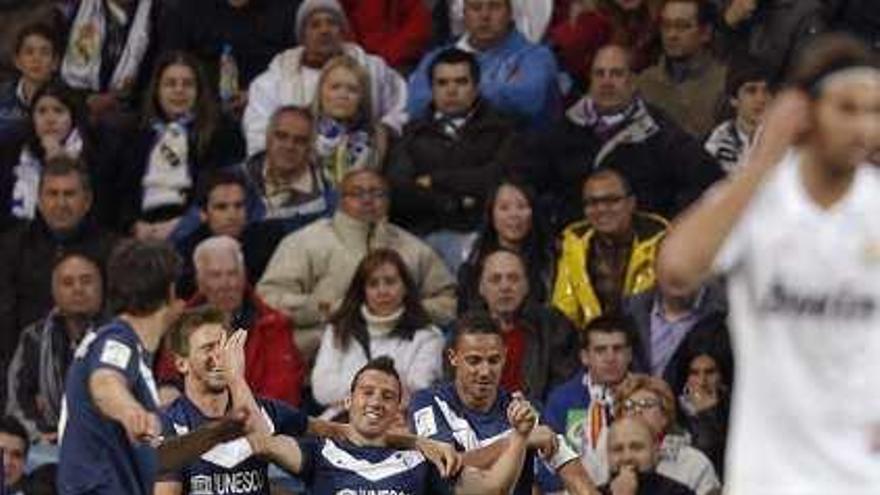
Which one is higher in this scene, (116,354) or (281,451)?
(116,354)

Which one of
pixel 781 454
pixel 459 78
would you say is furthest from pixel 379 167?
pixel 781 454

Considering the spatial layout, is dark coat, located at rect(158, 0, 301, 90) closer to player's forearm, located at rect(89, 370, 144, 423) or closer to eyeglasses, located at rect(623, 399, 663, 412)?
eyeglasses, located at rect(623, 399, 663, 412)

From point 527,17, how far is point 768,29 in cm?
129

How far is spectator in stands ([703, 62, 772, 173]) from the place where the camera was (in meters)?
15.6

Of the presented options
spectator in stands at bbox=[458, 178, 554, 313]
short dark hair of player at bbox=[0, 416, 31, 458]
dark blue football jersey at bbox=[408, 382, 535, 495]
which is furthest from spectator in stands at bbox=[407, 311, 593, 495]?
short dark hair of player at bbox=[0, 416, 31, 458]

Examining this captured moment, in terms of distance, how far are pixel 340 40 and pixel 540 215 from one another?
179cm

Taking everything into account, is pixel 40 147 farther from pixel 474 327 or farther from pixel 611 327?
pixel 474 327

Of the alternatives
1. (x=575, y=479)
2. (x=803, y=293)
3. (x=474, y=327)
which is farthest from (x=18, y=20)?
(x=803, y=293)

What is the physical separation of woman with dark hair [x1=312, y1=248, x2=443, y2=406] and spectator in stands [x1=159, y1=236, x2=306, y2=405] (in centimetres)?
13

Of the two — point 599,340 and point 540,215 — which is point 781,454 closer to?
point 599,340

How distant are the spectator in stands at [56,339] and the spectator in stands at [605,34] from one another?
2.80 metres

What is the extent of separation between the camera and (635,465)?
535 inches

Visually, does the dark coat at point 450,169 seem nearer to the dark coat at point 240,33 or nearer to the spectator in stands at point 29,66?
the dark coat at point 240,33

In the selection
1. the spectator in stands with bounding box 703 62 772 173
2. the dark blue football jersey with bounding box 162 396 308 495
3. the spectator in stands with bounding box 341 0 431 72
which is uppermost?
the spectator in stands with bounding box 341 0 431 72
